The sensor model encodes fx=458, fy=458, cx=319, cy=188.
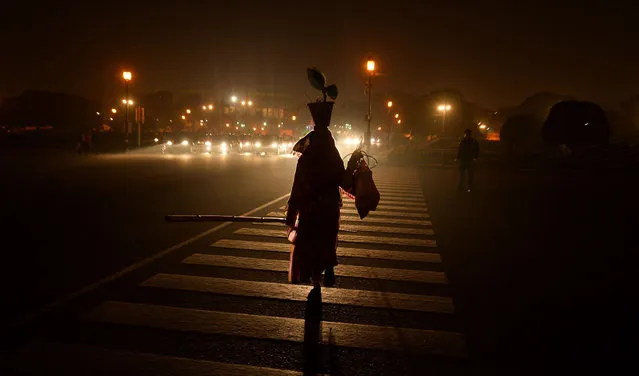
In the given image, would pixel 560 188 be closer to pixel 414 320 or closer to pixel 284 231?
pixel 284 231

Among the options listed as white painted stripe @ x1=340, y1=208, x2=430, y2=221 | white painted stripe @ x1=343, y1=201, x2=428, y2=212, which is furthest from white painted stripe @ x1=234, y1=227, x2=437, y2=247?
white painted stripe @ x1=343, y1=201, x2=428, y2=212

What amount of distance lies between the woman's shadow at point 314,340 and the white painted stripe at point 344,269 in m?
1.17

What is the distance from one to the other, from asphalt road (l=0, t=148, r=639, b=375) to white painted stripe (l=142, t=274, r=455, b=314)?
0.08ft

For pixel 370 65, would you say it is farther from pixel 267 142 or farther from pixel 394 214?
pixel 267 142

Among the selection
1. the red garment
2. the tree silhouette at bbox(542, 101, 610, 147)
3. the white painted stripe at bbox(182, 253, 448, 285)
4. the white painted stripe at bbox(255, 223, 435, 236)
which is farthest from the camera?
the tree silhouette at bbox(542, 101, 610, 147)

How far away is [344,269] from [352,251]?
3.72 ft

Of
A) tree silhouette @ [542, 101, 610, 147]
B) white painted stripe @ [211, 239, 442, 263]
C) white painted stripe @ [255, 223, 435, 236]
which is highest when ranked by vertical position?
tree silhouette @ [542, 101, 610, 147]

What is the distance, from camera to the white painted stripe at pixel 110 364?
132 inches

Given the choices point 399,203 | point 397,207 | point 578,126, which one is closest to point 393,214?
point 397,207

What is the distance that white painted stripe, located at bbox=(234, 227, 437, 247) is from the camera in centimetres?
810

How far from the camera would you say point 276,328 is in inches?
165

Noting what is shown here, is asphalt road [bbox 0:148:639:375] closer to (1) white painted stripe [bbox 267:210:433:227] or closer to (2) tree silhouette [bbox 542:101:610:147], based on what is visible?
(1) white painted stripe [bbox 267:210:433:227]

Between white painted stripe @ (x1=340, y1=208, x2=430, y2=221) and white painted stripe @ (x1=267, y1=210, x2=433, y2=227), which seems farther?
white painted stripe @ (x1=340, y1=208, x2=430, y2=221)

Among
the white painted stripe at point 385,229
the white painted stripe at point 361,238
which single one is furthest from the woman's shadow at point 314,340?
the white painted stripe at point 385,229
